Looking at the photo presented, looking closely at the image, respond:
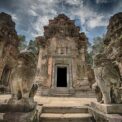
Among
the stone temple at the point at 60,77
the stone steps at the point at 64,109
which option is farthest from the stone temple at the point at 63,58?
the stone steps at the point at 64,109

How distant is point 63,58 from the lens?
11578 mm

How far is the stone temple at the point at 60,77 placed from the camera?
2.78 metres

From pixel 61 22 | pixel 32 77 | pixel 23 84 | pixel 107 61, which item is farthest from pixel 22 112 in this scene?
pixel 61 22

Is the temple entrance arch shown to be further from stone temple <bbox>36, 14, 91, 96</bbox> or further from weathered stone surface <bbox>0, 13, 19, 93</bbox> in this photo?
stone temple <bbox>36, 14, 91, 96</bbox>

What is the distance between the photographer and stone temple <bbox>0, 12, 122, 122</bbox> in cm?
278

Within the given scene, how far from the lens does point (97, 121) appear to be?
2877 mm

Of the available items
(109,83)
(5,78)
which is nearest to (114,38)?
(109,83)

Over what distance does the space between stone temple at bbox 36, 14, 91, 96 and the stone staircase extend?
6.27m

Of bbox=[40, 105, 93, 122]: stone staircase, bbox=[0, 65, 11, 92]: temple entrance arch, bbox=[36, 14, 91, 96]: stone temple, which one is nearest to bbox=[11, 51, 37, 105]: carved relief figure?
bbox=[40, 105, 93, 122]: stone staircase

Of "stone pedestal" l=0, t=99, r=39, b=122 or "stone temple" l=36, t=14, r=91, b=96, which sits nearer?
"stone pedestal" l=0, t=99, r=39, b=122

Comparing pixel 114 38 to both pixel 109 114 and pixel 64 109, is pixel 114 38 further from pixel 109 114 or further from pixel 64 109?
pixel 109 114

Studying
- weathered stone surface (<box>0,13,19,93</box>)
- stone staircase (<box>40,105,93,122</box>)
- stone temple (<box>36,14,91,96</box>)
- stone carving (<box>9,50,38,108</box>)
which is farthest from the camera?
weathered stone surface (<box>0,13,19,93</box>)

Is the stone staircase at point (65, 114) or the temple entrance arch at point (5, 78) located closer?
the stone staircase at point (65, 114)

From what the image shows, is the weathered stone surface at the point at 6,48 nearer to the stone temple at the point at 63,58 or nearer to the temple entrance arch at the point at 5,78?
the temple entrance arch at the point at 5,78
